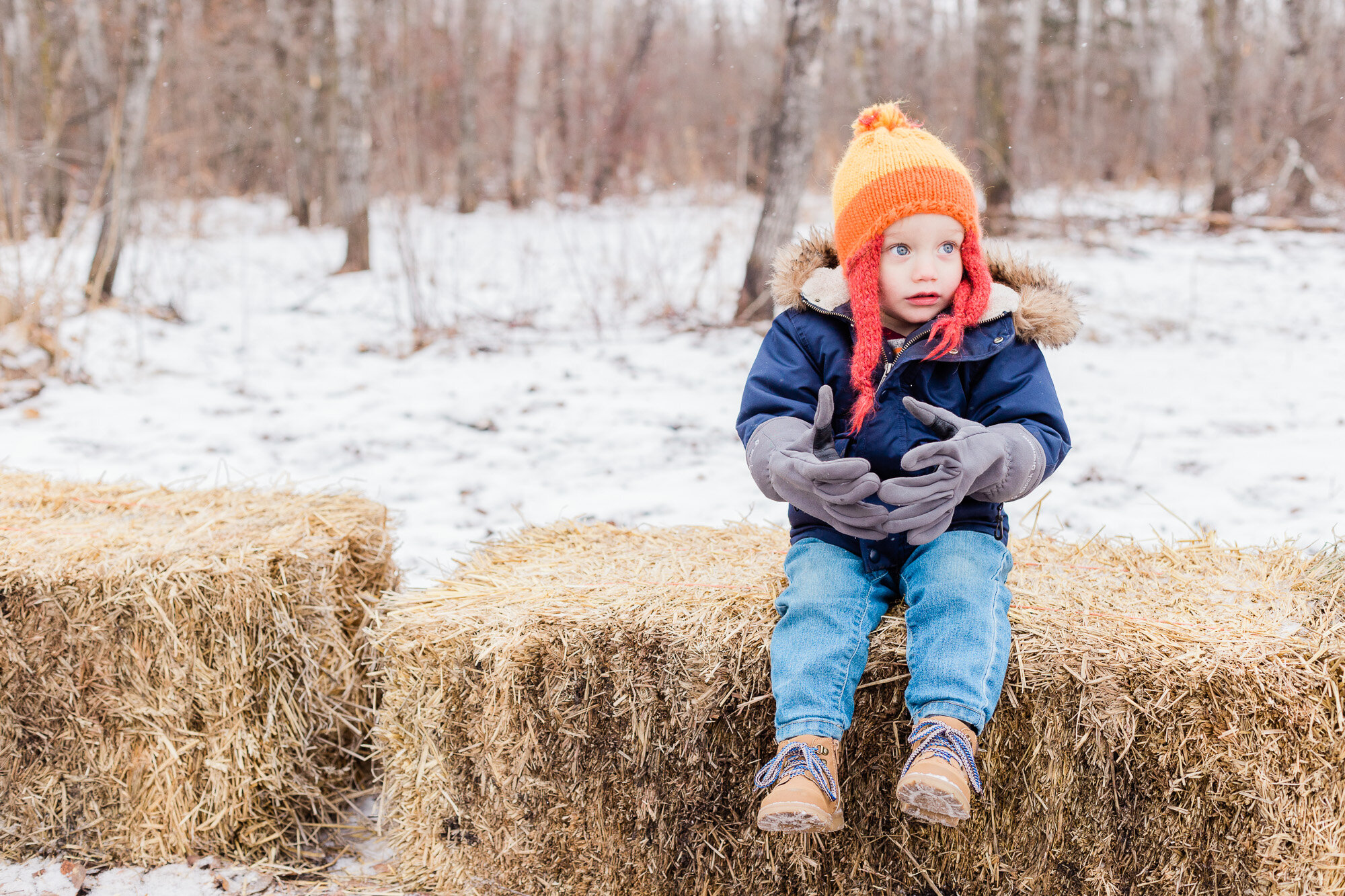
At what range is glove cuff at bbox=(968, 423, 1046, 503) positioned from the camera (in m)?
2.08

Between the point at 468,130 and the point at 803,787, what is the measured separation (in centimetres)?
1386

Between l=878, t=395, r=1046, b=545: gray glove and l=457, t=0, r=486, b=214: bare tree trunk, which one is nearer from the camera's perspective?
l=878, t=395, r=1046, b=545: gray glove

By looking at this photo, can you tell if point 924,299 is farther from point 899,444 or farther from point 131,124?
point 131,124

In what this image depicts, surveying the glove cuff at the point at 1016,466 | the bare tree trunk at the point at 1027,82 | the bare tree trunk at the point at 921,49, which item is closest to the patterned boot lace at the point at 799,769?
the glove cuff at the point at 1016,466

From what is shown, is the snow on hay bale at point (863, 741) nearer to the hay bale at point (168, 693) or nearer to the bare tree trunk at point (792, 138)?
the hay bale at point (168, 693)

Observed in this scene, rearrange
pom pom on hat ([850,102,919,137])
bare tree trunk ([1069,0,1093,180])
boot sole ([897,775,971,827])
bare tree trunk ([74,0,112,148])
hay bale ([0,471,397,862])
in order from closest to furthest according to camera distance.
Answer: boot sole ([897,775,971,827])
pom pom on hat ([850,102,919,137])
hay bale ([0,471,397,862])
bare tree trunk ([74,0,112,148])
bare tree trunk ([1069,0,1093,180])

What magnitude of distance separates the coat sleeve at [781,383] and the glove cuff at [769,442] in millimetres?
37

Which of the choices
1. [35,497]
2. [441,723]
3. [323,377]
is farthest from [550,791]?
[323,377]

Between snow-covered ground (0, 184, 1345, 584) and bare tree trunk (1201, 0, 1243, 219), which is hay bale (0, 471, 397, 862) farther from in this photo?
bare tree trunk (1201, 0, 1243, 219)

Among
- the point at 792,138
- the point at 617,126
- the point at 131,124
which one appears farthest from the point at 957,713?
the point at 617,126

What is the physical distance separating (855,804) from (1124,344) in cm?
589

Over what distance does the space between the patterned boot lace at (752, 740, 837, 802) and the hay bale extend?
49.8 inches

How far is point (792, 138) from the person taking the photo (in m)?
6.67

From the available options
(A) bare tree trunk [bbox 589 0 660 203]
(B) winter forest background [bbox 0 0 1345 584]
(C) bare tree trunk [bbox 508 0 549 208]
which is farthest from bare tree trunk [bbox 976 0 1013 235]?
(C) bare tree trunk [bbox 508 0 549 208]
